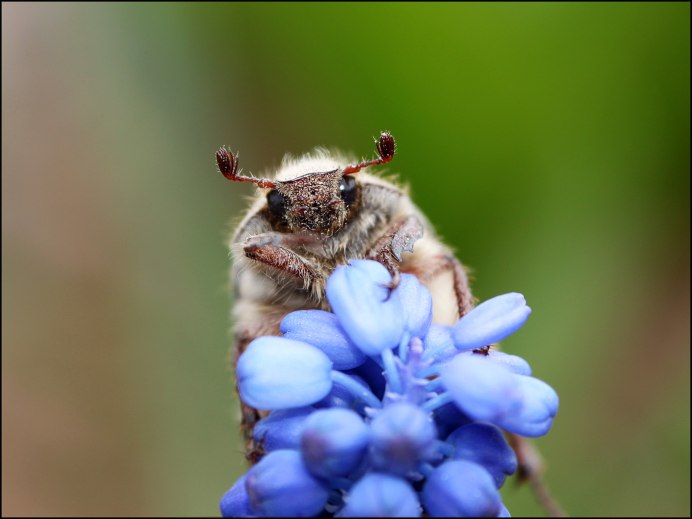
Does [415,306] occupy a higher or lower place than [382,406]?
higher

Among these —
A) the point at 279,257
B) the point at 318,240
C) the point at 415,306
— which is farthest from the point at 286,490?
the point at 318,240

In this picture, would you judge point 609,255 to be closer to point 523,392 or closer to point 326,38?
point 326,38

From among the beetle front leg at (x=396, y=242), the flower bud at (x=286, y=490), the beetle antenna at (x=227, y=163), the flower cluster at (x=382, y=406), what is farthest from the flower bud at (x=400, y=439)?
the beetle antenna at (x=227, y=163)

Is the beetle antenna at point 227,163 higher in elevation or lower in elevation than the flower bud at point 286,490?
higher

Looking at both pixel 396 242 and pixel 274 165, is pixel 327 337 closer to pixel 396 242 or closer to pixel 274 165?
pixel 396 242

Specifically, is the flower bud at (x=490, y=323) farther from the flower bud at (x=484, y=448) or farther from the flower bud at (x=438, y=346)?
the flower bud at (x=484, y=448)

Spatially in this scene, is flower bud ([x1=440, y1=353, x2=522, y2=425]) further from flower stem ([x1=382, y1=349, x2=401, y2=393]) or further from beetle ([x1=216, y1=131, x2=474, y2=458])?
beetle ([x1=216, y1=131, x2=474, y2=458])

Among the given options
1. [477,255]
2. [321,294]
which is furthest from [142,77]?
[321,294]
